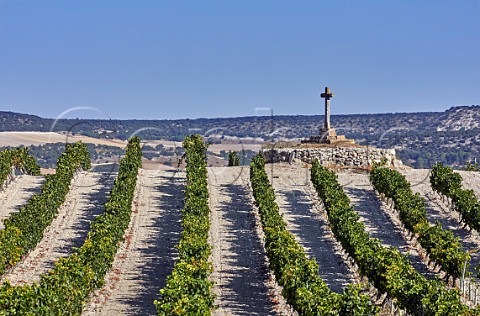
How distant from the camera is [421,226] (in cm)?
3053

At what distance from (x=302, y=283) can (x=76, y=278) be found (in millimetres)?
6290

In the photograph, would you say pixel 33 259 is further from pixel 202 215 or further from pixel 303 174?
pixel 303 174

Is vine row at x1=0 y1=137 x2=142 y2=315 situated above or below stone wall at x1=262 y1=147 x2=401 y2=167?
below

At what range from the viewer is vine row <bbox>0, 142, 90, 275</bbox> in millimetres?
27594

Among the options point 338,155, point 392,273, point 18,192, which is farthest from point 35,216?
point 338,155

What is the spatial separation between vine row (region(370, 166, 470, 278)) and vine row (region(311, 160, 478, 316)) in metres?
1.05

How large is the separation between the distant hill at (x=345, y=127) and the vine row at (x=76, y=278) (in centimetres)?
3802

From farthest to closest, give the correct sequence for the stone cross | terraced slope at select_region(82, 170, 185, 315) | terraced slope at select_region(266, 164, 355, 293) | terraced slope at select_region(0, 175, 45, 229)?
the stone cross
terraced slope at select_region(0, 175, 45, 229)
terraced slope at select_region(266, 164, 355, 293)
terraced slope at select_region(82, 170, 185, 315)

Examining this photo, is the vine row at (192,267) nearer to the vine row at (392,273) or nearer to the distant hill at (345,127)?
the vine row at (392,273)

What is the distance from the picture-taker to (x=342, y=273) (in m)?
28.3

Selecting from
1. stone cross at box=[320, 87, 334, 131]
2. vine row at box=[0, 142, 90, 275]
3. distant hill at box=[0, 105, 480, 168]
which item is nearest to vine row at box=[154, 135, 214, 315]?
vine row at box=[0, 142, 90, 275]

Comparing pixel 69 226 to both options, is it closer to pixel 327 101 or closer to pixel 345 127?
pixel 327 101

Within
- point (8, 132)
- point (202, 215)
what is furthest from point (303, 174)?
point (8, 132)

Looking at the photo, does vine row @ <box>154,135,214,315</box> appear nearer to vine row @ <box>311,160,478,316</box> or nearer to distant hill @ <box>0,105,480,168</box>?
vine row @ <box>311,160,478,316</box>
